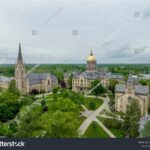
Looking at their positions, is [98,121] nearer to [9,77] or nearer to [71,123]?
[71,123]

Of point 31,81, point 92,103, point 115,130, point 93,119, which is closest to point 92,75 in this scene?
point 92,103

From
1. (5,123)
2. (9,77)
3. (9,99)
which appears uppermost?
(9,77)

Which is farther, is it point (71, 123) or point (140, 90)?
point (140, 90)

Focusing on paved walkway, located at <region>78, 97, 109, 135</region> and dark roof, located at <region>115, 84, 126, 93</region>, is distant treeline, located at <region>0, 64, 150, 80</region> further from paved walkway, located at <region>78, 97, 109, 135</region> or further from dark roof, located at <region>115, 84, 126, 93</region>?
paved walkway, located at <region>78, 97, 109, 135</region>

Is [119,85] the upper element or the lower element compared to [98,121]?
upper

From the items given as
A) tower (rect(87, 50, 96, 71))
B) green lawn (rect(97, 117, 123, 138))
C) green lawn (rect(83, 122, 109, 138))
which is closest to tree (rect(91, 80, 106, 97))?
tower (rect(87, 50, 96, 71))

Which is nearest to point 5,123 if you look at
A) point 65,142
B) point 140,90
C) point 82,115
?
point 82,115
